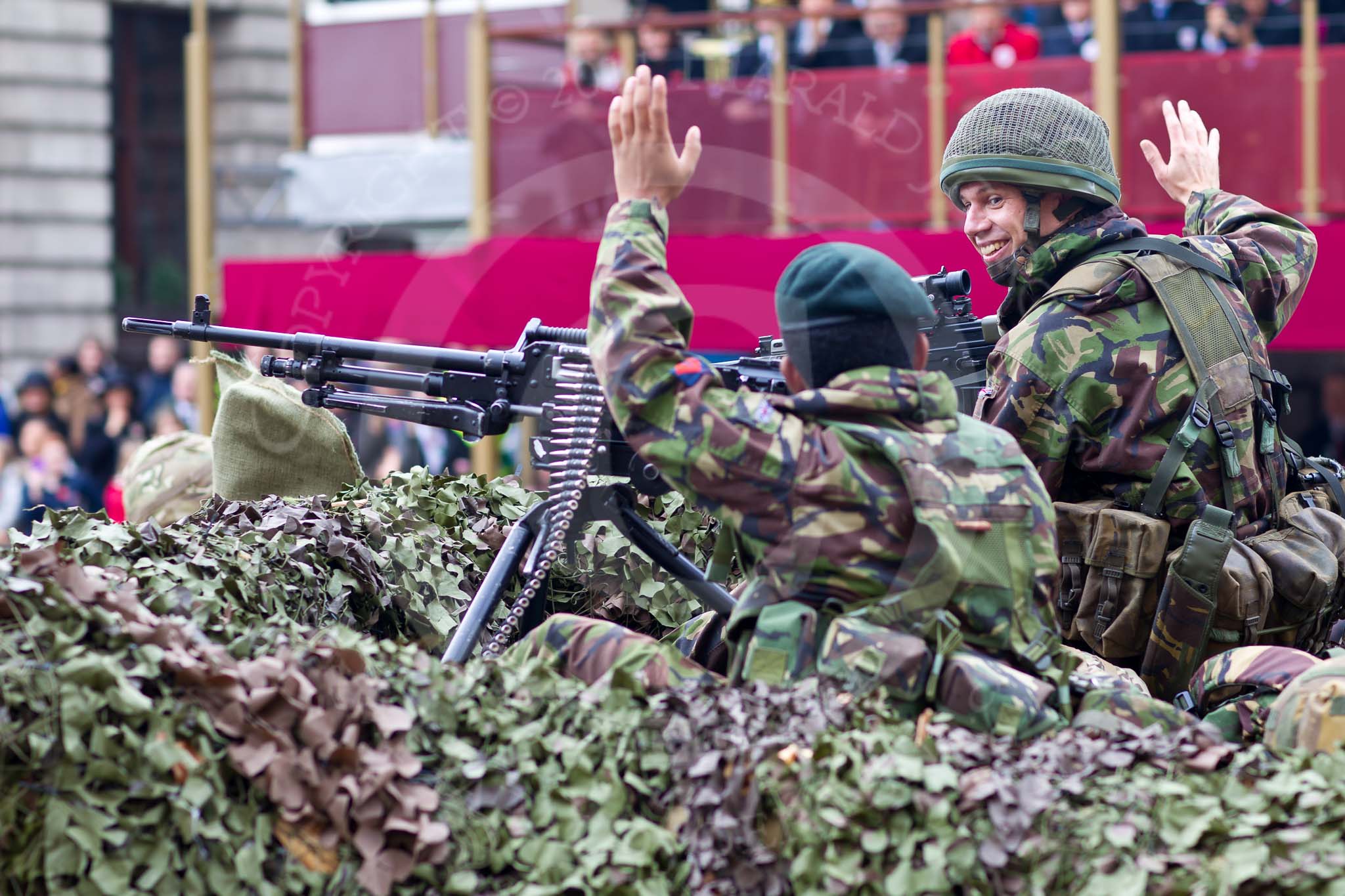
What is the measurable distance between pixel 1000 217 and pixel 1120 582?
1033mm

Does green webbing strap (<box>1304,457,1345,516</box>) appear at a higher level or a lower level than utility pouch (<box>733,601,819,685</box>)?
higher

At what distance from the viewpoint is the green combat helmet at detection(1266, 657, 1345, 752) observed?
3322 mm

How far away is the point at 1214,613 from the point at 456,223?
11.0 metres

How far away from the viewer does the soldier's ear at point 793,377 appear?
346 centimetres

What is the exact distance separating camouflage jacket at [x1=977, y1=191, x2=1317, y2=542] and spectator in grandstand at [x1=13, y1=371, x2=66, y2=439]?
9.45m

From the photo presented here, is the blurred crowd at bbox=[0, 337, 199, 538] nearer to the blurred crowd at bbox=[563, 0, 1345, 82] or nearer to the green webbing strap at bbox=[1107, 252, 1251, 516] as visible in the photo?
the blurred crowd at bbox=[563, 0, 1345, 82]

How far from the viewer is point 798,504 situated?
328cm

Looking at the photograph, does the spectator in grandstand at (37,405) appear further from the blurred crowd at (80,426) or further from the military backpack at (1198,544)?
the military backpack at (1198,544)

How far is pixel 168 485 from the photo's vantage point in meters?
6.42

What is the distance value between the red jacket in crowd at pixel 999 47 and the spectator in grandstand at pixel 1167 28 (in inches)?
21.6

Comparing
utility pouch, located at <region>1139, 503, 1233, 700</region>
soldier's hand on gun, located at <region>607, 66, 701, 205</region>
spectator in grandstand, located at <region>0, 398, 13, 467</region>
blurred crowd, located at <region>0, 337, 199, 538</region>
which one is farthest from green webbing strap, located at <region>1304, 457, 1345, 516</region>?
spectator in grandstand, located at <region>0, 398, 13, 467</region>

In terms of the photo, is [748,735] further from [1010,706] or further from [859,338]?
[859,338]

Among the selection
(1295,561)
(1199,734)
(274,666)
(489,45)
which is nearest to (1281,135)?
(489,45)

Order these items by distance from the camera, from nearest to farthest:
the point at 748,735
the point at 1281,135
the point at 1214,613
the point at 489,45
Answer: the point at 748,735 < the point at 1214,613 < the point at 1281,135 < the point at 489,45
